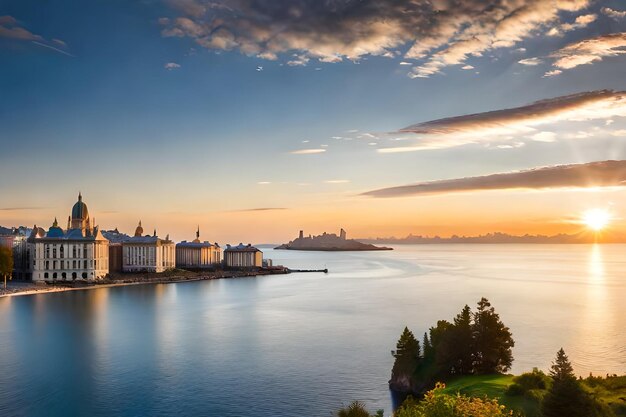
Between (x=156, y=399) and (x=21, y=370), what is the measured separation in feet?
73.2

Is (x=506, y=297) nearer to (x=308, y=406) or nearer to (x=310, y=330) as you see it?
(x=310, y=330)

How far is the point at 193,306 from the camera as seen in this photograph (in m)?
133

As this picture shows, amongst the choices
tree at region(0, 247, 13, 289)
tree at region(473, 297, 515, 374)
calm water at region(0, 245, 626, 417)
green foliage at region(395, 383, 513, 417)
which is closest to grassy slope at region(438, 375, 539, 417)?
tree at region(473, 297, 515, 374)

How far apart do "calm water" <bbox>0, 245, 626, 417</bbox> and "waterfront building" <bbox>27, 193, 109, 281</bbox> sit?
2882 centimetres

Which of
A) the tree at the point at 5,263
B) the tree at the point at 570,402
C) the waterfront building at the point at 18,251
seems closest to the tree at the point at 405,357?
the tree at the point at 570,402

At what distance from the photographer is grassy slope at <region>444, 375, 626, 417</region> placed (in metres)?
40.9

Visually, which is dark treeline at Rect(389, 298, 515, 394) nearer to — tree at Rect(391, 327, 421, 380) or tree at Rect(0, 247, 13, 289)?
tree at Rect(391, 327, 421, 380)

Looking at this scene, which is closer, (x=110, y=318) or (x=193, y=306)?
(x=110, y=318)

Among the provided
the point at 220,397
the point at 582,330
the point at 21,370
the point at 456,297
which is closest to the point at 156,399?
the point at 220,397

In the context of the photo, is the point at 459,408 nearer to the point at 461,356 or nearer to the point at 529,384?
the point at 529,384

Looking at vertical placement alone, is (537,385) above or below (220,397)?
above

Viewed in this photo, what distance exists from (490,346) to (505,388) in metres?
10.0

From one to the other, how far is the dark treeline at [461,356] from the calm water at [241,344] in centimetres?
334

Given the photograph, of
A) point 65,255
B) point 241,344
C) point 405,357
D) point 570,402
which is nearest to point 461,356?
point 405,357
